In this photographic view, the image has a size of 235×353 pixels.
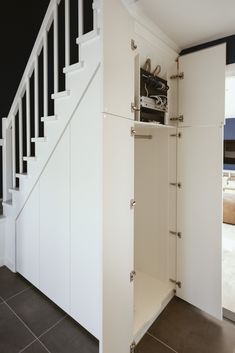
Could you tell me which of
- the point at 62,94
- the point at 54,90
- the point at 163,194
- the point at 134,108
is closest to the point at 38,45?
the point at 54,90

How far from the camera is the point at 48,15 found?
1.89 metres

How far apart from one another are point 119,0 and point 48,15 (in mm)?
943

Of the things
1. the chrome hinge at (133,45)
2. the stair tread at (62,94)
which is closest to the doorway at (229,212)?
the chrome hinge at (133,45)

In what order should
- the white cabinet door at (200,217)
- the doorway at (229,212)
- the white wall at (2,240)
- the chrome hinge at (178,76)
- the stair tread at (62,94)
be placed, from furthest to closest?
the white wall at (2,240), the doorway at (229,212), the chrome hinge at (178,76), the white cabinet door at (200,217), the stair tread at (62,94)

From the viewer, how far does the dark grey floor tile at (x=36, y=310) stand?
5.73ft

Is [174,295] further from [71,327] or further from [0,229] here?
[0,229]

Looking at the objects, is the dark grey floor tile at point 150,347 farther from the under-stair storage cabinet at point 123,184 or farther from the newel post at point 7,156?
the newel post at point 7,156

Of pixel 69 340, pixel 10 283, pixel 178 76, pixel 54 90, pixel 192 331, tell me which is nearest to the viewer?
pixel 69 340

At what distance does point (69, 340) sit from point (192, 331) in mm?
980

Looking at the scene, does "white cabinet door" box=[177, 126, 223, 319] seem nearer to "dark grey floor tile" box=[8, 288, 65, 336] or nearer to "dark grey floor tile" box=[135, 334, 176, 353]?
"dark grey floor tile" box=[135, 334, 176, 353]

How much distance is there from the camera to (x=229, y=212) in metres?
4.27

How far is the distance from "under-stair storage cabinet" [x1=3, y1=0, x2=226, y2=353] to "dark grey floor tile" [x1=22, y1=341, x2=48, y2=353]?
291 millimetres

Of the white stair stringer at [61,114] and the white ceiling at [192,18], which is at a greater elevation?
the white ceiling at [192,18]

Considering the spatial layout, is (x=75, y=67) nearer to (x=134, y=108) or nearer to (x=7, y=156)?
(x=134, y=108)
